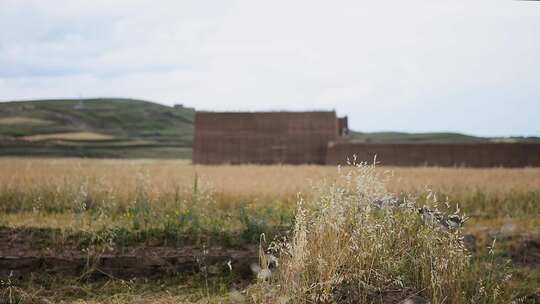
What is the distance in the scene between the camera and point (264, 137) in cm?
2489

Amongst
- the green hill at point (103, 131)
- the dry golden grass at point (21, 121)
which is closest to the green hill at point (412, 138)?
the green hill at point (103, 131)

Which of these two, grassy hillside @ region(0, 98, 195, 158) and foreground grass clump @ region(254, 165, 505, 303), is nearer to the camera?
foreground grass clump @ region(254, 165, 505, 303)

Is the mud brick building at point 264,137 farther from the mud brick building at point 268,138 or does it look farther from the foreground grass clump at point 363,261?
the foreground grass clump at point 363,261

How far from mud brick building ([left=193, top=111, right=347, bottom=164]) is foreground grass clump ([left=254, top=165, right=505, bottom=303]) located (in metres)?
19.2

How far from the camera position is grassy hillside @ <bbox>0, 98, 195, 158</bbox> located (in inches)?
650

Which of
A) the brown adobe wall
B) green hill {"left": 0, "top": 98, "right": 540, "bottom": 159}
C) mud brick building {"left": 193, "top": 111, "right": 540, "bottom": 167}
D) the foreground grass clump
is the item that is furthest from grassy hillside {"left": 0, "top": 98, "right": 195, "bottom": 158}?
the foreground grass clump

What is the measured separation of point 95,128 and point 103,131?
48 cm

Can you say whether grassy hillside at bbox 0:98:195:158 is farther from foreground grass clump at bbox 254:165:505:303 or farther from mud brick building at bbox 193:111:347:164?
foreground grass clump at bbox 254:165:505:303

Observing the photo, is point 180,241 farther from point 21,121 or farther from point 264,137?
point 264,137

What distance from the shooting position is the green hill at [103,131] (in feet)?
54.3

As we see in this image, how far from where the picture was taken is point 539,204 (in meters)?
11.1

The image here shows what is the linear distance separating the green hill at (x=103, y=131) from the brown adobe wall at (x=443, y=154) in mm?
540

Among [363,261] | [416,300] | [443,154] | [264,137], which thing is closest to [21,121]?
[264,137]

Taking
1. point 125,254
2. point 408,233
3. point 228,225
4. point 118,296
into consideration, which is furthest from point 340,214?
point 228,225
